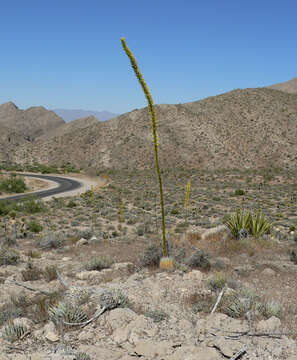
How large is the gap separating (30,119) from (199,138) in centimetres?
9450

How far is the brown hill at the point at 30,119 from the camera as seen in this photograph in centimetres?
13500

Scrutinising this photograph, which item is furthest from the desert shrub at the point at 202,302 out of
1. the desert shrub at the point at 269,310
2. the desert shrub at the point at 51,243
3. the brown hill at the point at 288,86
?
the brown hill at the point at 288,86

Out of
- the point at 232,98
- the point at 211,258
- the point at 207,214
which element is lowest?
the point at 207,214

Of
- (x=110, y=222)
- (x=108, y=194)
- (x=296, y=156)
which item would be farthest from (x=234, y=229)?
(x=296, y=156)

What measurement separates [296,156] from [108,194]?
141ft

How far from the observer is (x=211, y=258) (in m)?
8.27

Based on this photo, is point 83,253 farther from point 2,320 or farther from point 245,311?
point 245,311

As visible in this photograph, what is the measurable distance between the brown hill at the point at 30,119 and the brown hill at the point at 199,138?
2392 inches

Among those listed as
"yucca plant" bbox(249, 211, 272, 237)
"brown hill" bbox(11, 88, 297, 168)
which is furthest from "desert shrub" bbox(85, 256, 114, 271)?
"brown hill" bbox(11, 88, 297, 168)

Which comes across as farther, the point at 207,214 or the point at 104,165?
the point at 104,165

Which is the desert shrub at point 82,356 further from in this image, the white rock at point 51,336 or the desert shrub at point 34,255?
the desert shrub at point 34,255

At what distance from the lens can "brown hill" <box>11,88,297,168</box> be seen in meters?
64.7

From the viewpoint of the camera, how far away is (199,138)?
7031 centimetres

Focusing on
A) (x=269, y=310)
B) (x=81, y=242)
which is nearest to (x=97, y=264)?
(x=81, y=242)
